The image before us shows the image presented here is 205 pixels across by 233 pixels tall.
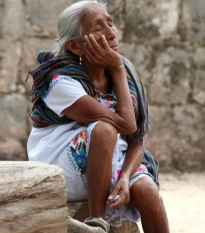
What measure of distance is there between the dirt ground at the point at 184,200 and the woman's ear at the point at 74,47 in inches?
60.4

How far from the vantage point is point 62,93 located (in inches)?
136

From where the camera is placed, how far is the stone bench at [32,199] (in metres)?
2.76

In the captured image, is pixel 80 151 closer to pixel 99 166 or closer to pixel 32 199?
pixel 99 166

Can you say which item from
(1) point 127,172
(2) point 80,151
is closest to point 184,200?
(1) point 127,172

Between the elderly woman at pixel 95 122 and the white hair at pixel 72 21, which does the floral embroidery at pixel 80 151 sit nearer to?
the elderly woman at pixel 95 122

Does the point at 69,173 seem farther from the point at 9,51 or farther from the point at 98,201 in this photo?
the point at 9,51

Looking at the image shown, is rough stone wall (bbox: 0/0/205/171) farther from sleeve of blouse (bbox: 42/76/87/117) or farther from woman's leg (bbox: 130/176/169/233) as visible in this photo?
woman's leg (bbox: 130/176/169/233)

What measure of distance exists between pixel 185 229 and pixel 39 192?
6.76 feet

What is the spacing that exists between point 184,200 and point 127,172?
84.7 inches

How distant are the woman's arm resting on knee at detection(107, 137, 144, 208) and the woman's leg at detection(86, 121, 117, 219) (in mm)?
57

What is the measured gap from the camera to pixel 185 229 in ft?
15.4

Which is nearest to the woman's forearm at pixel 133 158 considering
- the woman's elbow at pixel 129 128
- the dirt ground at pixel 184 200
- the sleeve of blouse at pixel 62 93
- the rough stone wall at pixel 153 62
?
the woman's elbow at pixel 129 128

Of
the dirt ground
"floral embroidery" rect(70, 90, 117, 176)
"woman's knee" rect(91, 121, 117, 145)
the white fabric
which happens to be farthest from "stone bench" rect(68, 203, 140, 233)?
the dirt ground

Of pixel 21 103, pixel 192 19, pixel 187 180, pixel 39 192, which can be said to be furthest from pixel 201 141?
pixel 39 192
